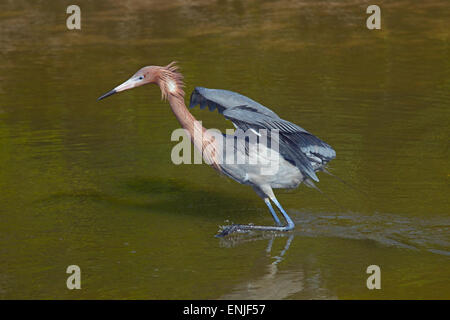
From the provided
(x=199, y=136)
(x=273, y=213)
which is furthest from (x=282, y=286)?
(x=199, y=136)

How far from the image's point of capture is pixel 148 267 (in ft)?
22.0

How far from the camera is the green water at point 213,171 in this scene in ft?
A: 21.6

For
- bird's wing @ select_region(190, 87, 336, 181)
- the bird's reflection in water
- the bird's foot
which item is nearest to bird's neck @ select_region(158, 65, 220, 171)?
bird's wing @ select_region(190, 87, 336, 181)

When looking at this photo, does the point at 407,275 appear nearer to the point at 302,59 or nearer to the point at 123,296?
the point at 123,296

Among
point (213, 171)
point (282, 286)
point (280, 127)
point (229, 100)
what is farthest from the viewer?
point (213, 171)

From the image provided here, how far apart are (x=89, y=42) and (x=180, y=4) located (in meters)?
3.34

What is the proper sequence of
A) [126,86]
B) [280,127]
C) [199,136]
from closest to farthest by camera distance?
1. [280,127]
2. [199,136]
3. [126,86]

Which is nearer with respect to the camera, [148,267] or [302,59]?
[148,267]

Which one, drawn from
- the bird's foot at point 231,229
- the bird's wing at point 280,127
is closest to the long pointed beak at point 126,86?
the bird's wing at point 280,127

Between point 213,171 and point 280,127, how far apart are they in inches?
87.8

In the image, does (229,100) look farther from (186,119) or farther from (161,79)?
(161,79)

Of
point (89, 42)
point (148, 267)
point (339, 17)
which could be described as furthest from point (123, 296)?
point (339, 17)

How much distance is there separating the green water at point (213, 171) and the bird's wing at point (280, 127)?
0.59 m

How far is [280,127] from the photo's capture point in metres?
7.05
